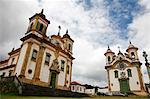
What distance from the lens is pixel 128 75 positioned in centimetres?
3250

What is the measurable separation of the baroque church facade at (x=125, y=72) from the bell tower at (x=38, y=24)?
66.8 ft

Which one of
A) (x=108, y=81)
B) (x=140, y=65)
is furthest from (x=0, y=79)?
(x=140, y=65)

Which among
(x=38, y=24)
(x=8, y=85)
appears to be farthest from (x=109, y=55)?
(x=8, y=85)

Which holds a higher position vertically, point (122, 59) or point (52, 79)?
point (122, 59)

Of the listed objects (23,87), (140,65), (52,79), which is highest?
(140,65)

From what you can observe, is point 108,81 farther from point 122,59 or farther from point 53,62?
point 53,62

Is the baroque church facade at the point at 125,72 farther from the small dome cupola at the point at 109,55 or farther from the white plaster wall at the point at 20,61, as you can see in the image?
the white plaster wall at the point at 20,61

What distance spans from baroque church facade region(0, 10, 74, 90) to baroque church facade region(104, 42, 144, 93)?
41.2ft

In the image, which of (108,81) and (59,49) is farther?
(108,81)

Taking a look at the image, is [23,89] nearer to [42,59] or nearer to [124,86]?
[42,59]

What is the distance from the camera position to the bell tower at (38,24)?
22.3 m

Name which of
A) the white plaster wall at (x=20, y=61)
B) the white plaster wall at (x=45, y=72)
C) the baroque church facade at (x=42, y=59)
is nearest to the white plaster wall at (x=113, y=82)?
the baroque church facade at (x=42, y=59)

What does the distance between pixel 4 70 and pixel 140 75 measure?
2884 centimetres

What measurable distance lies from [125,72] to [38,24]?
2287cm
